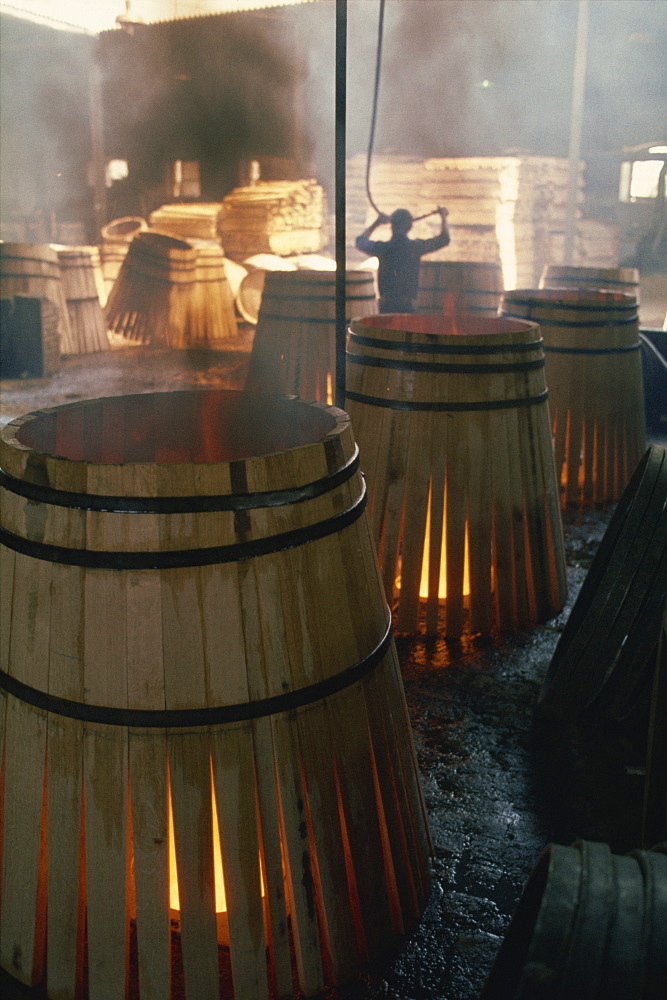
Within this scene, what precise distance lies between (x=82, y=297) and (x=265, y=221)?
4.69 meters

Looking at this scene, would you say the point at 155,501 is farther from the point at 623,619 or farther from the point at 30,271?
the point at 30,271

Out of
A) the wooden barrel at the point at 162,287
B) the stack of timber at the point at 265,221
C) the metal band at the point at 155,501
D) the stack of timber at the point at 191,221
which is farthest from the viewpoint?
the stack of timber at the point at 191,221

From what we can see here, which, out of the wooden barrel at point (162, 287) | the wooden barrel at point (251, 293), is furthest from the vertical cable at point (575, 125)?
the wooden barrel at point (162, 287)

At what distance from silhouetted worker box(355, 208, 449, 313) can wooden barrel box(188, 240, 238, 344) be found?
3303 millimetres

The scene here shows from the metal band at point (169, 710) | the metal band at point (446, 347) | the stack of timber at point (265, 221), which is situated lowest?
the metal band at point (169, 710)

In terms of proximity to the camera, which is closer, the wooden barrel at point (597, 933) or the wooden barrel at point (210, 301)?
the wooden barrel at point (597, 933)

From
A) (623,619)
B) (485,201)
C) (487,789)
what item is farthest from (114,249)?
(487,789)

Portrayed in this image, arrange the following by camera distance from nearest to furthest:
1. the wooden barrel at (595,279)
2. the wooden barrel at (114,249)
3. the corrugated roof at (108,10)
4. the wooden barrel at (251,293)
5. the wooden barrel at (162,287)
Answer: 1. the wooden barrel at (595,279)
2. the wooden barrel at (162,287)
3. the wooden barrel at (251,293)
4. the wooden barrel at (114,249)
5. the corrugated roof at (108,10)

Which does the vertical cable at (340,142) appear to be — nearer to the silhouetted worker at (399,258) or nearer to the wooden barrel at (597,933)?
the wooden barrel at (597,933)

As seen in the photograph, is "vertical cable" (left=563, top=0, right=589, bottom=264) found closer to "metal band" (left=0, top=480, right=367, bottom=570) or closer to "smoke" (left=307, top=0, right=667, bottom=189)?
"smoke" (left=307, top=0, right=667, bottom=189)

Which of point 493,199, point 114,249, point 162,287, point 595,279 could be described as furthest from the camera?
point 493,199

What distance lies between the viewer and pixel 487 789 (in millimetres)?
2373

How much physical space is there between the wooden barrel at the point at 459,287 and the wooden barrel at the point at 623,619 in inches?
151

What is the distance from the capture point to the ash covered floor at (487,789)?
1822mm
